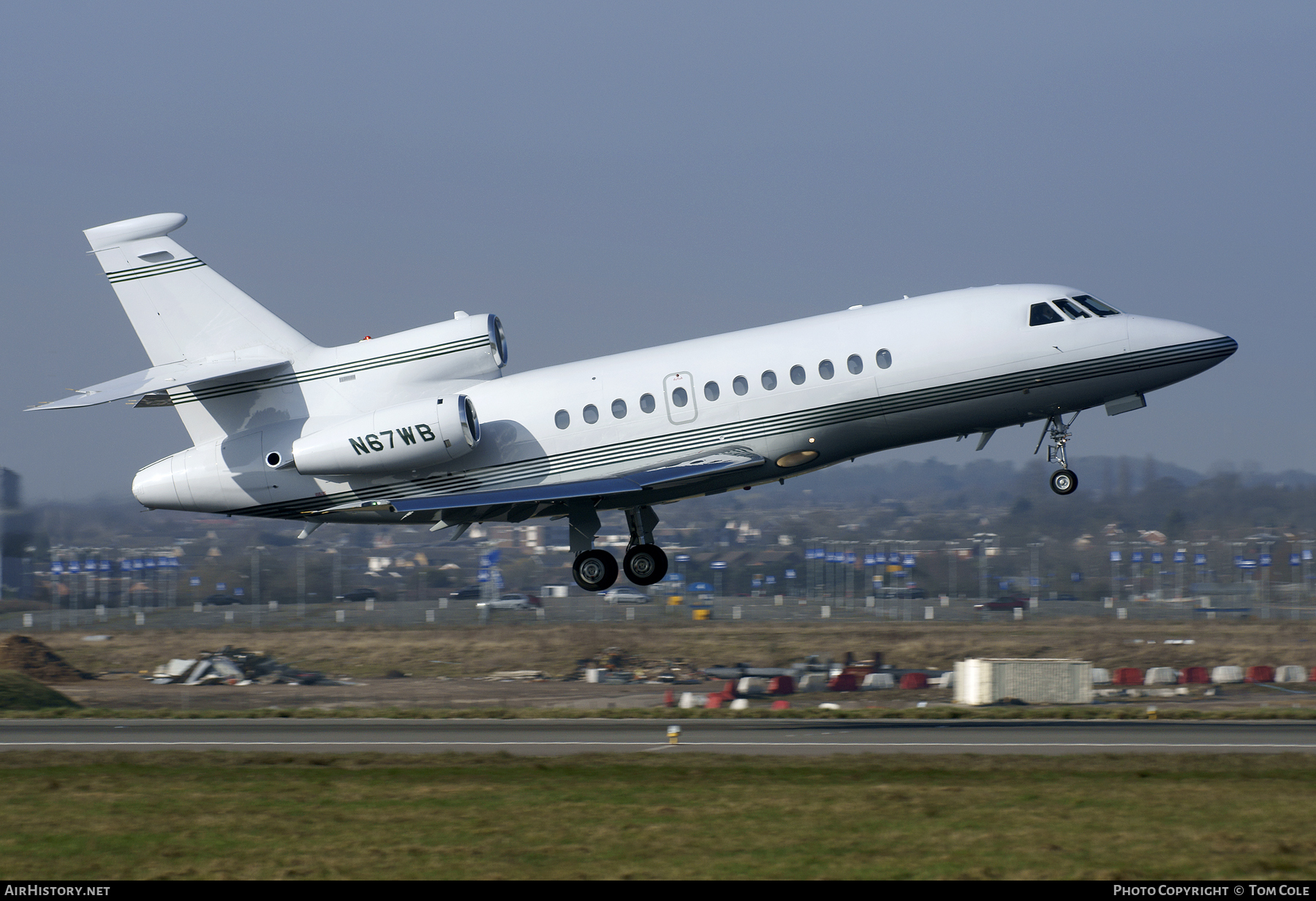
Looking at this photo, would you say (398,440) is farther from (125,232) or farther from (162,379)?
(125,232)

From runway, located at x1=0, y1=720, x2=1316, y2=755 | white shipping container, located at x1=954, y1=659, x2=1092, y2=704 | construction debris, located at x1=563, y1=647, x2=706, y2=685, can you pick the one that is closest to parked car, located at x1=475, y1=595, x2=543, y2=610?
construction debris, located at x1=563, y1=647, x2=706, y2=685

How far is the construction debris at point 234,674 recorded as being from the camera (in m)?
61.9

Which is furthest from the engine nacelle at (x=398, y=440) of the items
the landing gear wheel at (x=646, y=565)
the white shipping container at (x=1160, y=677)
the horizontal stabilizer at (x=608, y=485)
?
the white shipping container at (x=1160, y=677)

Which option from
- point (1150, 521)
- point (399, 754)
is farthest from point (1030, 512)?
point (399, 754)

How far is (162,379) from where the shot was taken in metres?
29.6

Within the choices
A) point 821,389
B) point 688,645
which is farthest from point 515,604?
point 821,389

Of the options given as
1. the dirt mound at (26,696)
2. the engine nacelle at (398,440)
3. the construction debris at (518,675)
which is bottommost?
the construction debris at (518,675)

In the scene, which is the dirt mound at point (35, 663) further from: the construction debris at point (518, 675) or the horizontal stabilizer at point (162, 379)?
the horizontal stabilizer at point (162, 379)

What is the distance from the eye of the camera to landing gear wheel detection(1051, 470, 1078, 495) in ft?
92.8

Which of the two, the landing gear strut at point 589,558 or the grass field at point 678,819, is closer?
the grass field at point 678,819

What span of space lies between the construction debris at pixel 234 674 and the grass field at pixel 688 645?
4.95m

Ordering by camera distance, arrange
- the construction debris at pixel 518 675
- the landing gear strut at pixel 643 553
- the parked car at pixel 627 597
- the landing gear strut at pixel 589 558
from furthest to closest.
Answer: the parked car at pixel 627 597 → the construction debris at pixel 518 675 → the landing gear strut at pixel 643 553 → the landing gear strut at pixel 589 558

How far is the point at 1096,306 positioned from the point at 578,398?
11.3 metres
